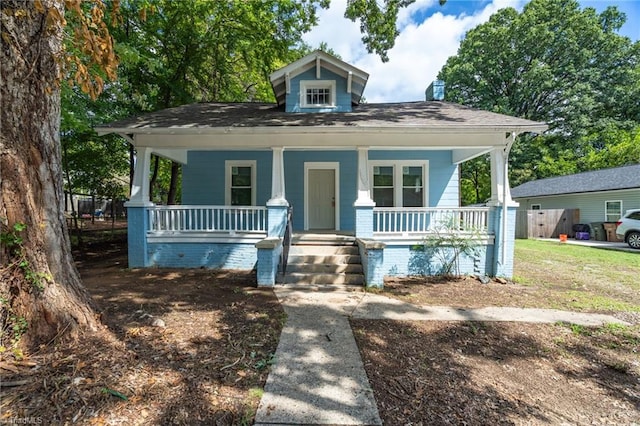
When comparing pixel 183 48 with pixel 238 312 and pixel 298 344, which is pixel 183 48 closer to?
pixel 238 312

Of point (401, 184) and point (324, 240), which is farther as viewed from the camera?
point (401, 184)

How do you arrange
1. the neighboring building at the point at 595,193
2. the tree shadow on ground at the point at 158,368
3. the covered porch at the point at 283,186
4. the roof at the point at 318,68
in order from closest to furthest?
the tree shadow on ground at the point at 158,368
the covered porch at the point at 283,186
the roof at the point at 318,68
the neighboring building at the point at 595,193

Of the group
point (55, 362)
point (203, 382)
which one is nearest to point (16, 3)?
point (55, 362)

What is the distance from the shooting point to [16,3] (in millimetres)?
2709

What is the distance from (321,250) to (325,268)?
0.63 meters

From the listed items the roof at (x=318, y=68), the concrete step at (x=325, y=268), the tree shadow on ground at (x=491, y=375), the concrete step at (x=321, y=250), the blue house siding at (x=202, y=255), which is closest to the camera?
the tree shadow on ground at (x=491, y=375)

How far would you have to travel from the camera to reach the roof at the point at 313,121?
668cm

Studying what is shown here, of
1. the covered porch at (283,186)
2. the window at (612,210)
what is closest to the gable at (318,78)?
the covered porch at (283,186)

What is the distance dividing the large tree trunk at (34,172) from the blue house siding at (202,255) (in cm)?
413

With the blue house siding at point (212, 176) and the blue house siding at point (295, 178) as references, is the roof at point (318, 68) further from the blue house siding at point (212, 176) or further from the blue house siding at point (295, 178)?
the blue house siding at point (212, 176)

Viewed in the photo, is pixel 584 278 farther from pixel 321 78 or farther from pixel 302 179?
pixel 321 78

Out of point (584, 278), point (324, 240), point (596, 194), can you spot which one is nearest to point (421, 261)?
point (324, 240)

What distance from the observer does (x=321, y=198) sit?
9773mm

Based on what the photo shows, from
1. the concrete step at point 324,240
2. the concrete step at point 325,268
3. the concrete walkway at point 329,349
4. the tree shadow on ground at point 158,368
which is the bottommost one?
the concrete walkway at point 329,349
